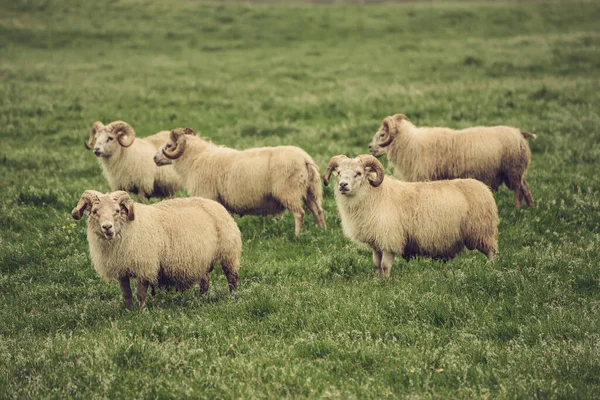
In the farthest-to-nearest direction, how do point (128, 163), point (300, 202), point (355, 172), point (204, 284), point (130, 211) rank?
point (128, 163) < point (300, 202) < point (355, 172) < point (204, 284) < point (130, 211)

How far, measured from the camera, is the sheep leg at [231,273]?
26.9 ft

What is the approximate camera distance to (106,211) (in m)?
7.19

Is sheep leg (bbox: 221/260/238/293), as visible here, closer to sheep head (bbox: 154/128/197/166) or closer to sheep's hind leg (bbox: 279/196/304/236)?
sheep's hind leg (bbox: 279/196/304/236)

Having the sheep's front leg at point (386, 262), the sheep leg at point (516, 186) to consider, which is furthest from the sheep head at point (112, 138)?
the sheep leg at point (516, 186)

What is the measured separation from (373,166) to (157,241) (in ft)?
10.8

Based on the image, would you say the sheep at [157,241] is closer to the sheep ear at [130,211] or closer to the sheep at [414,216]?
the sheep ear at [130,211]

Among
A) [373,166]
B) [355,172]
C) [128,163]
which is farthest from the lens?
[128,163]

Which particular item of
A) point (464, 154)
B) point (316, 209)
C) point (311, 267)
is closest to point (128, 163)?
point (316, 209)

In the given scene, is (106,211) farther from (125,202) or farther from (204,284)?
(204,284)

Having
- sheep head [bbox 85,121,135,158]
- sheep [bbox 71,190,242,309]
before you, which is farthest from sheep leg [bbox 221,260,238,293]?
sheep head [bbox 85,121,135,158]

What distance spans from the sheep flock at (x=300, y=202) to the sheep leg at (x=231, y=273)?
0.05 ft

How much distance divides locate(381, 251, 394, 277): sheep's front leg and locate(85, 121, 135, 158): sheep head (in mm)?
6663

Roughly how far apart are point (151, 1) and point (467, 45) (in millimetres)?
22044

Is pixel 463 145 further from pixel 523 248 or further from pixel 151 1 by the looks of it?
pixel 151 1
